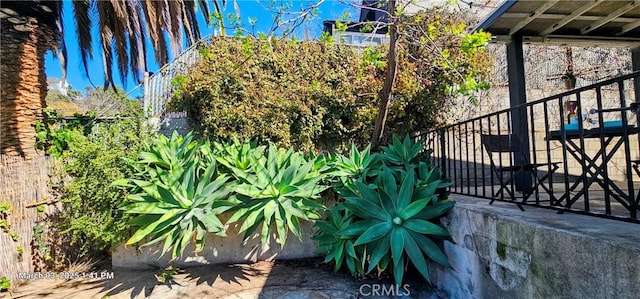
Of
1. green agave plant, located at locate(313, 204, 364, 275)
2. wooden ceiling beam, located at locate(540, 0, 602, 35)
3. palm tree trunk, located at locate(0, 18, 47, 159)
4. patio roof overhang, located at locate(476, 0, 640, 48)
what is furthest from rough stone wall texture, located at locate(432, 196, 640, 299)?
palm tree trunk, located at locate(0, 18, 47, 159)

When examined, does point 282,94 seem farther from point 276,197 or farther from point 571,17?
point 571,17

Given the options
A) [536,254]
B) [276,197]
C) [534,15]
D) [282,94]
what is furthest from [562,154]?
[282,94]

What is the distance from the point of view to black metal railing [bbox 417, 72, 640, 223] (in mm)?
2014

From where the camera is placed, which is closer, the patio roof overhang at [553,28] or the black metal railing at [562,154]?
the black metal railing at [562,154]

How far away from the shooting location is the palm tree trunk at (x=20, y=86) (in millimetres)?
4234

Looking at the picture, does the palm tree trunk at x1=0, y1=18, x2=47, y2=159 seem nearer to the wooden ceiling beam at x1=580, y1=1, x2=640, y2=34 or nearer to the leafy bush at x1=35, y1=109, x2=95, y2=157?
the leafy bush at x1=35, y1=109, x2=95, y2=157

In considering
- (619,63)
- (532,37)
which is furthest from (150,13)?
(619,63)

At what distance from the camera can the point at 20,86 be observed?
171 inches

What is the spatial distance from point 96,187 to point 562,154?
5.65 m

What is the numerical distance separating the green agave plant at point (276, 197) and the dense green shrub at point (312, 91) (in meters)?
1.48

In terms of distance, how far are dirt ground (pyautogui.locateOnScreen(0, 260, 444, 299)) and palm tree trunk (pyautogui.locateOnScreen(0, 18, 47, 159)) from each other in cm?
179

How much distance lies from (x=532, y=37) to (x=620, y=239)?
370 cm

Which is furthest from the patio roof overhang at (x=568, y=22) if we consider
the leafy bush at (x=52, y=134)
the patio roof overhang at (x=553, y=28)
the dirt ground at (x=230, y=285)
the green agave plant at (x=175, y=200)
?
the leafy bush at (x=52, y=134)

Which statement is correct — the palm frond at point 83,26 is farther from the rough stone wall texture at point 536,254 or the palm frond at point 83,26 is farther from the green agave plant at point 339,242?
the rough stone wall texture at point 536,254
